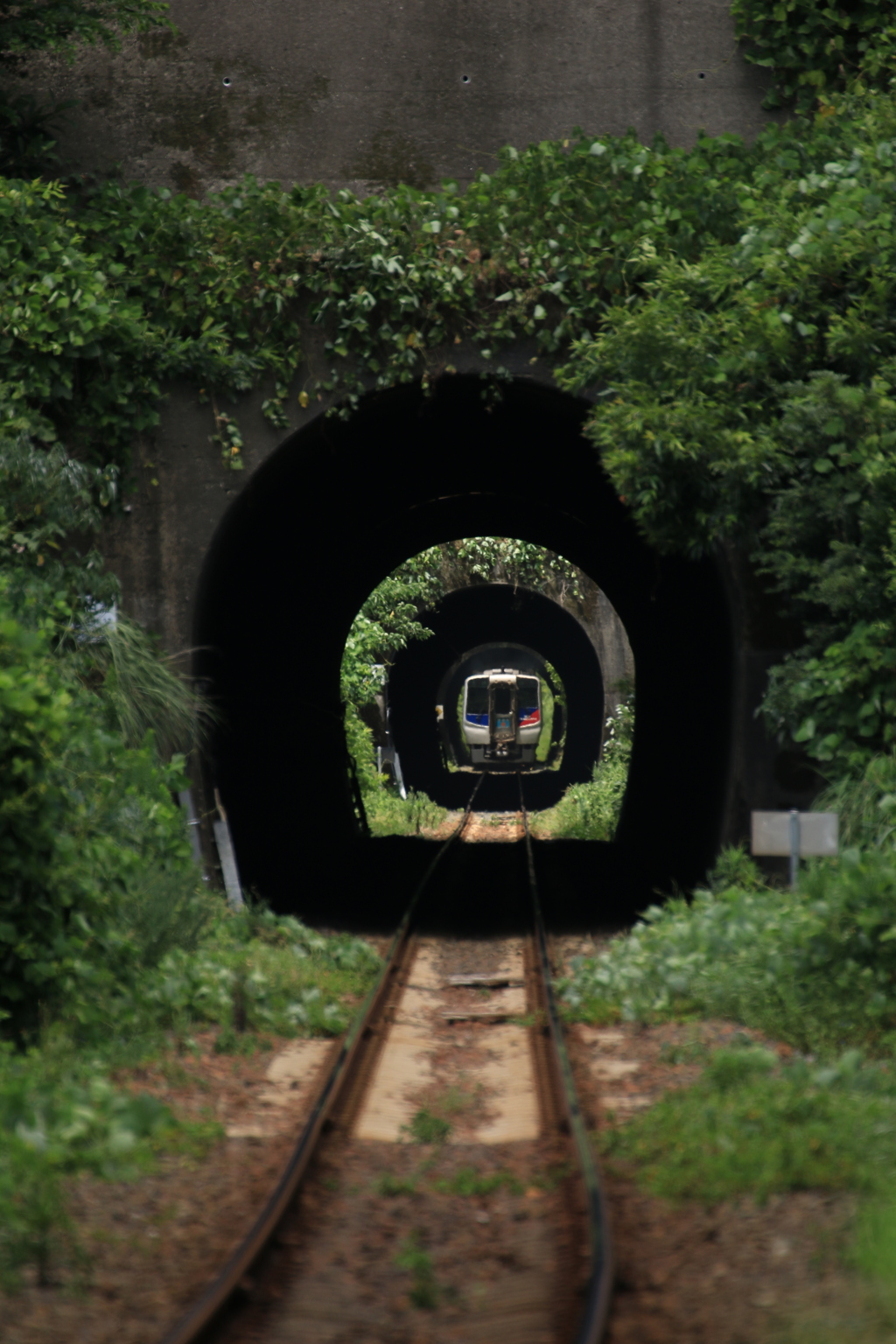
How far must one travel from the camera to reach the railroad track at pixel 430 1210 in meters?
3.92

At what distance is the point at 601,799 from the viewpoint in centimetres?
2125

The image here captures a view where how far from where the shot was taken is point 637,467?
9367mm

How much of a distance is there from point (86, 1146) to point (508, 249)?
24.8 feet

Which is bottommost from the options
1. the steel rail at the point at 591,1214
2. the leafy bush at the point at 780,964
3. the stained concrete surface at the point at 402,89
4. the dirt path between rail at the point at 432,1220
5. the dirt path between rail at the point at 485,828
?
the dirt path between rail at the point at 485,828

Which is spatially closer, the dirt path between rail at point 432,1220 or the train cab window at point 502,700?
the dirt path between rail at point 432,1220

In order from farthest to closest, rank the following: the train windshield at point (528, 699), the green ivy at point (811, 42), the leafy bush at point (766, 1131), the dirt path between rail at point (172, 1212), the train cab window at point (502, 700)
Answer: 1. the train windshield at point (528, 699)
2. the train cab window at point (502, 700)
3. the green ivy at point (811, 42)
4. the leafy bush at point (766, 1131)
5. the dirt path between rail at point (172, 1212)

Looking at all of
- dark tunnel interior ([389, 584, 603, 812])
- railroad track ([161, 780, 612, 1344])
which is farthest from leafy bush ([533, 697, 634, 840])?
railroad track ([161, 780, 612, 1344])

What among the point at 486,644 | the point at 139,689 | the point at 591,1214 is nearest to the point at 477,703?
the point at 486,644

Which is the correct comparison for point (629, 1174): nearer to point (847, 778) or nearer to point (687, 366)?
point (847, 778)

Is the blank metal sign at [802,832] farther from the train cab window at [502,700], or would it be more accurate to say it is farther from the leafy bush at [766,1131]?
the train cab window at [502,700]

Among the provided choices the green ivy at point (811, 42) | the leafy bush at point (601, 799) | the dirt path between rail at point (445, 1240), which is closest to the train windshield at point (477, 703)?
the leafy bush at point (601, 799)

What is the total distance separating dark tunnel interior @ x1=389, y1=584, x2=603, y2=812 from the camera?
30578mm

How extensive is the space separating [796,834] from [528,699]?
30501 millimetres

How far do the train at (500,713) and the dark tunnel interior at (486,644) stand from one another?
309 cm
